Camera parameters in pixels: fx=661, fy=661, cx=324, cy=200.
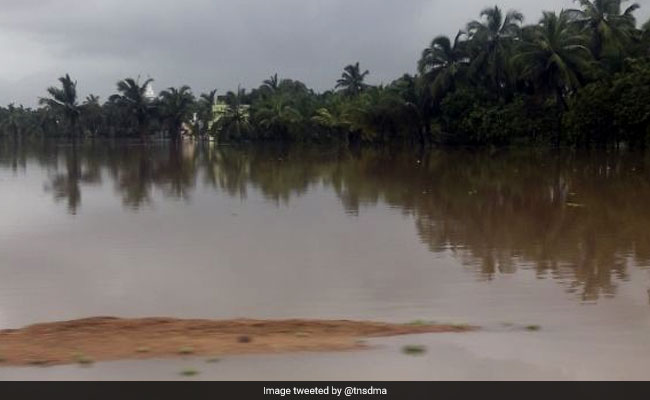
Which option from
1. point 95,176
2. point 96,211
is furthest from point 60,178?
point 96,211

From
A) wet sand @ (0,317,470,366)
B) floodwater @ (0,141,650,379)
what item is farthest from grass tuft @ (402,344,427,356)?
wet sand @ (0,317,470,366)

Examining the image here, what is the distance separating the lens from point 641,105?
30.1 m

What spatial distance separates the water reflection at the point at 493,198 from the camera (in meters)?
8.10

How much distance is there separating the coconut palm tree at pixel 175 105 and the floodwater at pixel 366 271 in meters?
57.0

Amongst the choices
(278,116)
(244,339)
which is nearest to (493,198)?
(244,339)

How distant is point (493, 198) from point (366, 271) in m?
7.96

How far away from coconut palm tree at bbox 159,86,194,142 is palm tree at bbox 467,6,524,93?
37466 mm

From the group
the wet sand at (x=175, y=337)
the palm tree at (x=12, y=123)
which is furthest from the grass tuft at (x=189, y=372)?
the palm tree at (x=12, y=123)

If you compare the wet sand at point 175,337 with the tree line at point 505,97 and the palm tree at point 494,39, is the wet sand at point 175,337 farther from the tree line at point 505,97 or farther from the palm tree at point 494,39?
the palm tree at point 494,39

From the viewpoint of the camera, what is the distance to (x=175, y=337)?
4.98 metres

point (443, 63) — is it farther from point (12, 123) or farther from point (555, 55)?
point (12, 123)

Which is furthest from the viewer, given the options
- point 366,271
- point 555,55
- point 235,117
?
point 235,117

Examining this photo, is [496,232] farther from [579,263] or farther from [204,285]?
[204,285]
